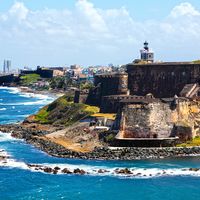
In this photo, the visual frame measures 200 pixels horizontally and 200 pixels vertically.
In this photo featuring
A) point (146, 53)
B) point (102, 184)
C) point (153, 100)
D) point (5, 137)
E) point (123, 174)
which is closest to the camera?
point (102, 184)

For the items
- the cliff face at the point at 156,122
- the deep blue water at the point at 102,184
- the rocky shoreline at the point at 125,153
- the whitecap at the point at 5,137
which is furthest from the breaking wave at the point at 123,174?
the whitecap at the point at 5,137

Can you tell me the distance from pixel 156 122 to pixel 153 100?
10.3 feet

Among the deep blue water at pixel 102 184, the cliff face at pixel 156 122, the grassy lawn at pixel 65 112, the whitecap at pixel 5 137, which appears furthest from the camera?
the grassy lawn at pixel 65 112

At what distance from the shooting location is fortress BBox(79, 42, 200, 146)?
2302 inches

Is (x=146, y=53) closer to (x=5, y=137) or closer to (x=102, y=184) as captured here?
(x=5, y=137)

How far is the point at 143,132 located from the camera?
5847cm

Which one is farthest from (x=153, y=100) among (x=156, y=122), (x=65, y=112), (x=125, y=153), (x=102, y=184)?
(x=65, y=112)

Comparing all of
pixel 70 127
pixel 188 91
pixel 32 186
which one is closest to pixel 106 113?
pixel 70 127

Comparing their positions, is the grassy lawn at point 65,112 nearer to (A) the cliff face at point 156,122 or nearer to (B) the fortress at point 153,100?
(B) the fortress at point 153,100

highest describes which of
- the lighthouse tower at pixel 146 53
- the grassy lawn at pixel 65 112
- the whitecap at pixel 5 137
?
the lighthouse tower at pixel 146 53

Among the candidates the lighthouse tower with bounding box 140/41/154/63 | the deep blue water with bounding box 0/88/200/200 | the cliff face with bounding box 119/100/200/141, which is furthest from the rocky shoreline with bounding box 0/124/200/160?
the lighthouse tower with bounding box 140/41/154/63

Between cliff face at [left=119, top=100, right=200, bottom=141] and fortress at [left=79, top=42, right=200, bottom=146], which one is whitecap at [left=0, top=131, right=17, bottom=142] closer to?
fortress at [left=79, top=42, right=200, bottom=146]

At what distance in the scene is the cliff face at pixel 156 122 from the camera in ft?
191

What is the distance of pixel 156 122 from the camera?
5894 centimetres
